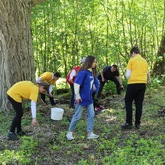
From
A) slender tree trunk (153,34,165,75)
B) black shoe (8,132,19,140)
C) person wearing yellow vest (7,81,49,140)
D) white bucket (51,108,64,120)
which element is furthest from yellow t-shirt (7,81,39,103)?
slender tree trunk (153,34,165,75)

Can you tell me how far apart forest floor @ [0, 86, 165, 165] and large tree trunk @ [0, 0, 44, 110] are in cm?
83

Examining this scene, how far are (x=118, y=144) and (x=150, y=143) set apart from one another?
1.90 ft

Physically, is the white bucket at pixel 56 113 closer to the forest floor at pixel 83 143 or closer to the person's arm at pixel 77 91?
the forest floor at pixel 83 143

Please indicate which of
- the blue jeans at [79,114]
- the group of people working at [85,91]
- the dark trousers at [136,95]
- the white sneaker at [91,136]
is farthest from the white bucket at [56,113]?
the dark trousers at [136,95]

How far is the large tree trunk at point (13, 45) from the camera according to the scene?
7.81m

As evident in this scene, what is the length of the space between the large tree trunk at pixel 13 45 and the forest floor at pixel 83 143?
2.73ft

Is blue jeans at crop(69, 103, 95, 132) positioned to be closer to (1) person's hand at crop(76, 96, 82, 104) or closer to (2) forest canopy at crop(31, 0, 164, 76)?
(1) person's hand at crop(76, 96, 82, 104)

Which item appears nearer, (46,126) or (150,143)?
(150,143)

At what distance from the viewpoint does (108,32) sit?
1291 cm

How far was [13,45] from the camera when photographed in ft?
25.9

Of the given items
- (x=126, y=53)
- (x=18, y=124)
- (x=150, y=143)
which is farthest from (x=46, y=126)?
(x=126, y=53)

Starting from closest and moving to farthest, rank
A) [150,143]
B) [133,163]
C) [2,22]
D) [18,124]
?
[133,163]
[150,143]
[18,124]
[2,22]

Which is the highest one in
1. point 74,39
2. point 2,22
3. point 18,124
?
point 2,22

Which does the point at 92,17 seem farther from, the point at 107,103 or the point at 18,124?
the point at 18,124
